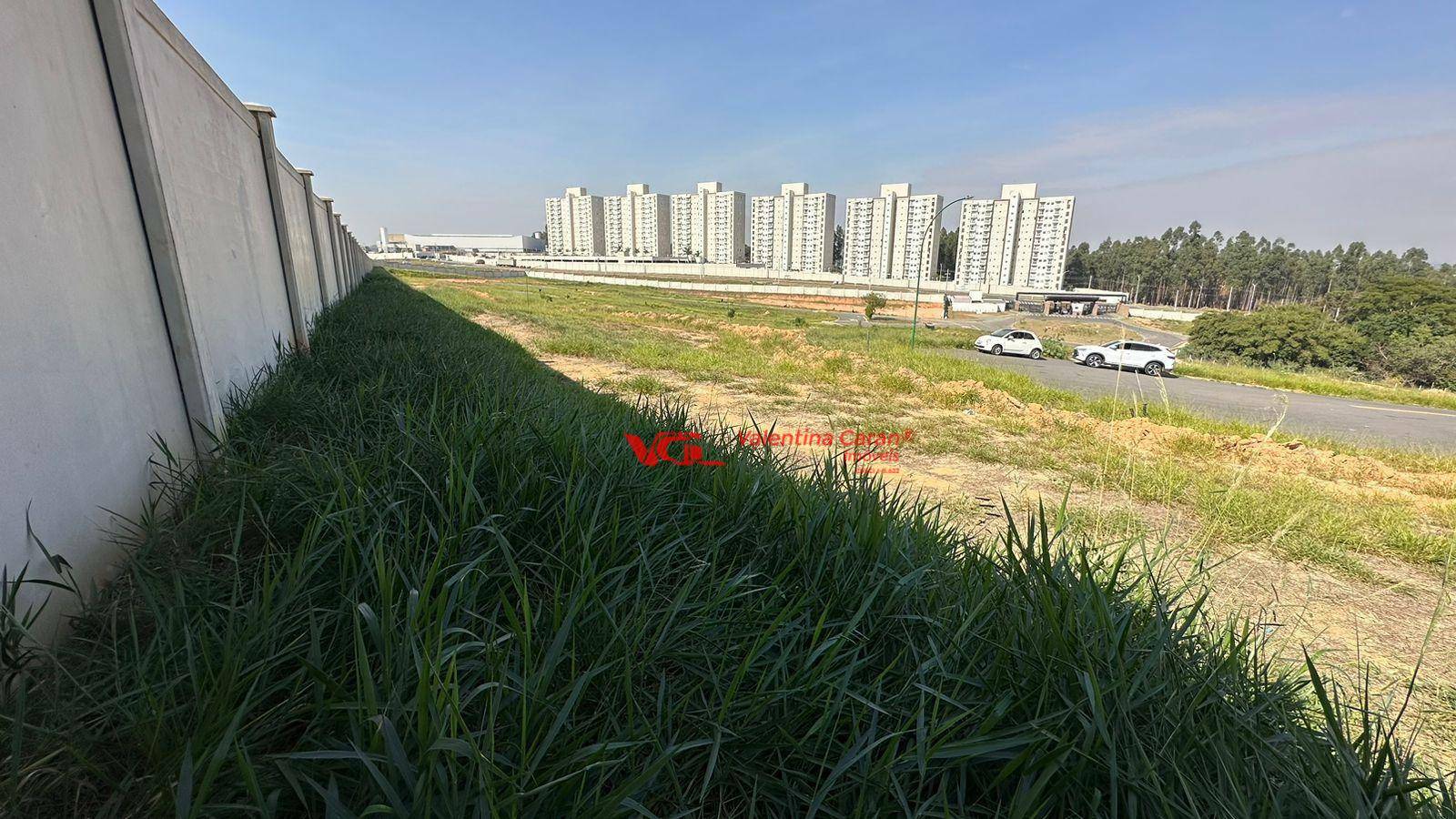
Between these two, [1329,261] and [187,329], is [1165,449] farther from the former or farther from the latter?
[1329,261]

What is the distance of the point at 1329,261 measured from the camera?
84.9 m

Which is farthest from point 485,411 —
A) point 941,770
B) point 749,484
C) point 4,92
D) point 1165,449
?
point 1165,449

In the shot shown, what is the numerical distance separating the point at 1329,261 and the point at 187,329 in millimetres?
126633

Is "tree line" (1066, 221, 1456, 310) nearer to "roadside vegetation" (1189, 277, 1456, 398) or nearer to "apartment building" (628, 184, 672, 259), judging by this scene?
"roadside vegetation" (1189, 277, 1456, 398)

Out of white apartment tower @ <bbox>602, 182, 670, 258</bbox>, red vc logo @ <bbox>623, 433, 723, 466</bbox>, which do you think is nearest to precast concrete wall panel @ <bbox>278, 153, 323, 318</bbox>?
red vc logo @ <bbox>623, 433, 723, 466</bbox>

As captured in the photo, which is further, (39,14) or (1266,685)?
(39,14)

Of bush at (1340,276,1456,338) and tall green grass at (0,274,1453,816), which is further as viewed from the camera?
bush at (1340,276,1456,338)

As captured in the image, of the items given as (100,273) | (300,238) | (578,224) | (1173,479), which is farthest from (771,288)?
(578,224)

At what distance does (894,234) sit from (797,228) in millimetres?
19663

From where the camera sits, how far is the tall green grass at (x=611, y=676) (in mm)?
1094

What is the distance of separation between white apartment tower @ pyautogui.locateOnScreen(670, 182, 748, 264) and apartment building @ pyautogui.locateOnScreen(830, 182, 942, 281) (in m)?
25.9

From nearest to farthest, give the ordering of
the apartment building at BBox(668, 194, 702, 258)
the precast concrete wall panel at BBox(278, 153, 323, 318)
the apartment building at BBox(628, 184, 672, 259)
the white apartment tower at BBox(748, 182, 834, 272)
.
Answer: the precast concrete wall panel at BBox(278, 153, 323, 318) < the white apartment tower at BBox(748, 182, 834, 272) < the apartment building at BBox(668, 194, 702, 258) < the apartment building at BBox(628, 184, 672, 259)

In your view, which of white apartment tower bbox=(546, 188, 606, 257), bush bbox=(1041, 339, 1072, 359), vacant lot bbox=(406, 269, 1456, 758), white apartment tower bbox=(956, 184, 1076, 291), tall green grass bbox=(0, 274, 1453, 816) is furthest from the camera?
white apartment tower bbox=(546, 188, 606, 257)

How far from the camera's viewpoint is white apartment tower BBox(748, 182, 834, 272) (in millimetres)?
107500
